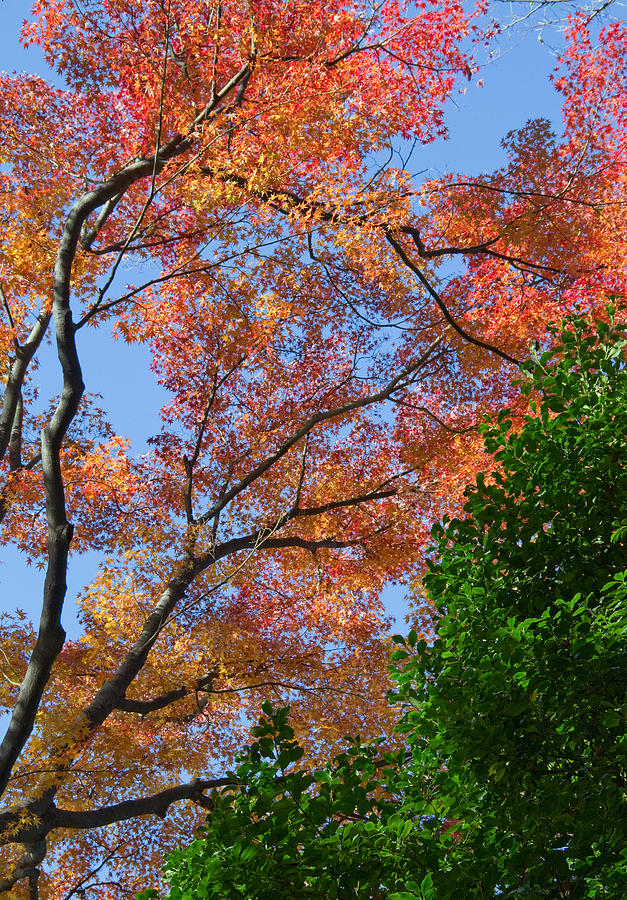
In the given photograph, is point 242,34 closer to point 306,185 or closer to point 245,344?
point 306,185

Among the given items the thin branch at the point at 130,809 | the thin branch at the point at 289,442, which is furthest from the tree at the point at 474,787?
the thin branch at the point at 289,442

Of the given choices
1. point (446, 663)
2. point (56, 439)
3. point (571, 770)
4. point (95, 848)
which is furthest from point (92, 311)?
point (95, 848)

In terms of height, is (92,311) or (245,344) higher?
(245,344)

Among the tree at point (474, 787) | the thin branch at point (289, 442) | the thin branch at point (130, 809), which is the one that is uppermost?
the thin branch at point (289, 442)

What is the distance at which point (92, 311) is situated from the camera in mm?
8438

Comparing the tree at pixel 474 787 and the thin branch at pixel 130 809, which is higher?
the thin branch at pixel 130 809

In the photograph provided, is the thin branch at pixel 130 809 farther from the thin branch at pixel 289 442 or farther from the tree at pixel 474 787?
the tree at pixel 474 787

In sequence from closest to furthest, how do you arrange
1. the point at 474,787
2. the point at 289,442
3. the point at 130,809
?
the point at 474,787 < the point at 130,809 < the point at 289,442

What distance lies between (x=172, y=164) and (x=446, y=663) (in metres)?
8.58

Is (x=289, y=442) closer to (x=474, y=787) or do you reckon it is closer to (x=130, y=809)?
(x=130, y=809)

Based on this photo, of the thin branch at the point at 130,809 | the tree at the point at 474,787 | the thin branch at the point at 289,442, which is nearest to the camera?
the tree at the point at 474,787

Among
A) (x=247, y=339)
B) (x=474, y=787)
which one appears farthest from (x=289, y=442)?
(x=474, y=787)

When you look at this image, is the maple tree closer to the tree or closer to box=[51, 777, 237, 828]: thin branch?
box=[51, 777, 237, 828]: thin branch

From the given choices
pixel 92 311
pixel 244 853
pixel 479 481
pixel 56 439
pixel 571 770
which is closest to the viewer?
pixel 244 853
